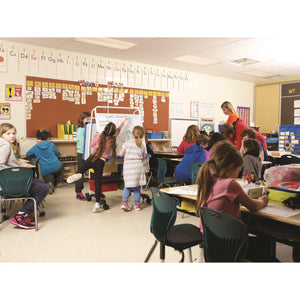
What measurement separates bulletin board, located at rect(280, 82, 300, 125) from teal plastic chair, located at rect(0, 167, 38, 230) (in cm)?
803

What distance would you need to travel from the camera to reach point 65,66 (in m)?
6.78

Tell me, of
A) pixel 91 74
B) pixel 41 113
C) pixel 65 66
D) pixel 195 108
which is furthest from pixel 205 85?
pixel 41 113

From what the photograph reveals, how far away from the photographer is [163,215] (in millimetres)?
2285

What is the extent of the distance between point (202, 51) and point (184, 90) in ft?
7.04

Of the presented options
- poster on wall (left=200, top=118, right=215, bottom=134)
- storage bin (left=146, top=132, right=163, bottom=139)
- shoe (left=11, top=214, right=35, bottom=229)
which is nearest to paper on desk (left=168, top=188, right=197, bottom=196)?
shoe (left=11, top=214, right=35, bottom=229)

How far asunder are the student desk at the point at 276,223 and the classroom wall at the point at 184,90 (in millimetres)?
5333

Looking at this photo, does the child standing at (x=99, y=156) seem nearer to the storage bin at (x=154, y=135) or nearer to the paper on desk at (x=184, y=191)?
the paper on desk at (x=184, y=191)

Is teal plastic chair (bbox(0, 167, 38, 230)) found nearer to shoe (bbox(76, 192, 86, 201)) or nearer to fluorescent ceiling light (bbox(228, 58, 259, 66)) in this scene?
shoe (bbox(76, 192, 86, 201))

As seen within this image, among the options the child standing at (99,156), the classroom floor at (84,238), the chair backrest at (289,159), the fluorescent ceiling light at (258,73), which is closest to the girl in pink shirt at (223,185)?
the classroom floor at (84,238)

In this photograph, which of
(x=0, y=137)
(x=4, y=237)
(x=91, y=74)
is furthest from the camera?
(x=91, y=74)

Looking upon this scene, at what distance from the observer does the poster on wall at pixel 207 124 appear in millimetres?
9164

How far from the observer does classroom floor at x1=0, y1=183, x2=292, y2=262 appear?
10.0 feet
